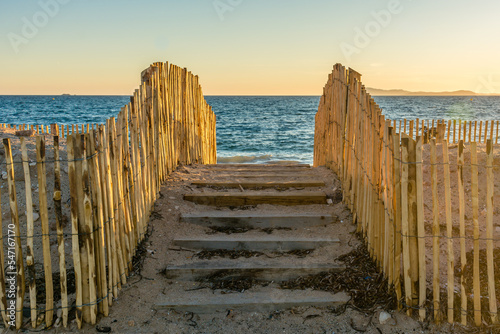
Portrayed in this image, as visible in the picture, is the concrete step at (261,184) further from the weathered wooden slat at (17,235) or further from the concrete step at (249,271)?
the weathered wooden slat at (17,235)

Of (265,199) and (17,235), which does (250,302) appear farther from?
(17,235)

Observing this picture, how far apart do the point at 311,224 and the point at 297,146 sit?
19.3 metres

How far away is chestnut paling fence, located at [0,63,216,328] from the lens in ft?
9.62

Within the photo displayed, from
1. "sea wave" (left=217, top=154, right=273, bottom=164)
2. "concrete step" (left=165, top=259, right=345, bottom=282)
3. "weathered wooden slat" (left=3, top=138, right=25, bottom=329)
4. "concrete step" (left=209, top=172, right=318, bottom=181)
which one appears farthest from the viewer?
"sea wave" (left=217, top=154, right=273, bottom=164)

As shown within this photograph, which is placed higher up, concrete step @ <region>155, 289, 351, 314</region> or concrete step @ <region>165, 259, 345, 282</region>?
concrete step @ <region>165, 259, 345, 282</region>

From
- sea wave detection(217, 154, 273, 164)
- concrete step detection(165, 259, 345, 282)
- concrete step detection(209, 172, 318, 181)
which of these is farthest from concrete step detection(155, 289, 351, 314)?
sea wave detection(217, 154, 273, 164)

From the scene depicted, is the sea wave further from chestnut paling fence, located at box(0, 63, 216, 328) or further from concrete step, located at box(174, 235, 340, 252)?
concrete step, located at box(174, 235, 340, 252)

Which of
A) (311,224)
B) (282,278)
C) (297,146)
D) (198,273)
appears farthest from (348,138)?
(297,146)

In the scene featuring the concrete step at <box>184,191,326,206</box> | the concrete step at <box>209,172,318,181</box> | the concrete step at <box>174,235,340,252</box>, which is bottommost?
the concrete step at <box>174,235,340,252</box>

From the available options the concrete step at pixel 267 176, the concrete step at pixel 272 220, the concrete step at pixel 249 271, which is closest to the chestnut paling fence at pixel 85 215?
the concrete step at pixel 249 271

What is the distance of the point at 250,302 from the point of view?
129 inches

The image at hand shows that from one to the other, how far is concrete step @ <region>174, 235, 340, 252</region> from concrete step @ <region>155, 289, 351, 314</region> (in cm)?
74

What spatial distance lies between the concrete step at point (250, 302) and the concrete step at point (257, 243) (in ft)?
2.43

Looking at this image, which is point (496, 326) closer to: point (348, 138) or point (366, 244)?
point (366, 244)
